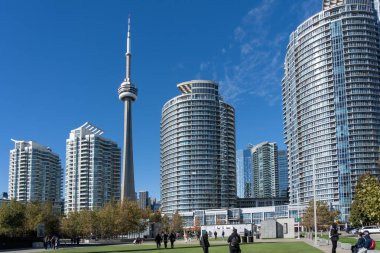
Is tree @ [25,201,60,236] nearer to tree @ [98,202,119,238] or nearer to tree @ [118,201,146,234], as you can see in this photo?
tree @ [98,202,119,238]

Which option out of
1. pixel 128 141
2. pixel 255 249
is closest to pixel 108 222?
pixel 128 141

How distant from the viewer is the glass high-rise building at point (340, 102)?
176 m

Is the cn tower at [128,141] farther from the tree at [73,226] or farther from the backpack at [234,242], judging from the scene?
the backpack at [234,242]

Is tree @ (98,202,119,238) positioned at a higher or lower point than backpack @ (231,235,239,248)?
lower

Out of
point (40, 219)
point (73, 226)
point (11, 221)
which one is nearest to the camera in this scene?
point (11, 221)

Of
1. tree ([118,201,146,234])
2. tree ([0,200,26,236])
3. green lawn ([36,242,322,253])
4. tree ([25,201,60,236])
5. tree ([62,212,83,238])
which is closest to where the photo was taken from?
green lawn ([36,242,322,253])

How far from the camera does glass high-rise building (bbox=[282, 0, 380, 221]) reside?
6944 inches

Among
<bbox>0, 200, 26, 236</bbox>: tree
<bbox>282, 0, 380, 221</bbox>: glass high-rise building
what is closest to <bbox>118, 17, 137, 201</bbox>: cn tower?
<bbox>282, 0, 380, 221</bbox>: glass high-rise building

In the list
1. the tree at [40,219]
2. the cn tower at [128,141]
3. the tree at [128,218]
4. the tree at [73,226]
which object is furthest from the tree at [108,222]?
the cn tower at [128,141]

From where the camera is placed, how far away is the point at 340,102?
18112 cm

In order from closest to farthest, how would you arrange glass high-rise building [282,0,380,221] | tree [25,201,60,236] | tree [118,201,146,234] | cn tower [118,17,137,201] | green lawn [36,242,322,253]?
1. green lawn [36,242,322,253]
2. tree [25,201,60,236]
3. tree [118,201,146,234]
4. cn tower [118,17,137,201]
5. glass high-rise building [282,0,380,221]

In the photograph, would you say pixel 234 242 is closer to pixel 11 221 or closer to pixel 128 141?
pixel 11 221

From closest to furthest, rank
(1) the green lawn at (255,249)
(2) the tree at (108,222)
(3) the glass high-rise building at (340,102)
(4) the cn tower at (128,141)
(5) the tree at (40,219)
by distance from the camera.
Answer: (1) the green lawn at (255,249), (5) the tree at (40,219), (2) the tree at (108,222), (4) the cn tower at (128,141), (3) the glass high-rise building at (340,102)

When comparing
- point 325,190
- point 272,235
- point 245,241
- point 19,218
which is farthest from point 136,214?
point 325,190
